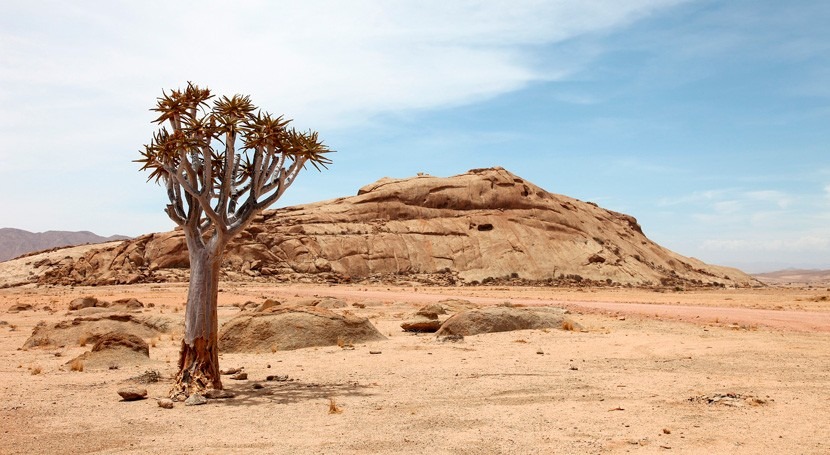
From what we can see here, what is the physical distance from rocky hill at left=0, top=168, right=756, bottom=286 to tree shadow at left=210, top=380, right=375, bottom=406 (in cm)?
4851

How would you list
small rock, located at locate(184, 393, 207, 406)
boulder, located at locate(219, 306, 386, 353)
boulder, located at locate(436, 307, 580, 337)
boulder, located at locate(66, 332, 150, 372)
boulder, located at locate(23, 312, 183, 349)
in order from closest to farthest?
small rock, located at locate(184, 393, 207, 406) < boulder, located at locate(66, 332, 150, 372) < boulder, located at locate(219, 306, 386, 353) < boulder, located at locate(23, 312, 183, 349) < boulder, located at locate(436, 307, 580, 337)

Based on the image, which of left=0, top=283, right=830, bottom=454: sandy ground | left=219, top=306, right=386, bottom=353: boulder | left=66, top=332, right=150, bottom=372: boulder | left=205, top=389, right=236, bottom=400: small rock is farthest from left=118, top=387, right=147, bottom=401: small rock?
left=219, top=306, right=386, bottom=353: boulder

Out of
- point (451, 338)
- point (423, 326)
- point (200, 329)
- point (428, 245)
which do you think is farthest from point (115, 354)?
point (428, 245)

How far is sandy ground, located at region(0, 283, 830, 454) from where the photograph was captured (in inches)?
313

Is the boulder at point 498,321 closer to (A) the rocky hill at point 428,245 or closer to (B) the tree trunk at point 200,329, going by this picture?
(B) the tree trunk at point 200,329

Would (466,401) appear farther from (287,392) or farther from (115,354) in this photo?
(115,354)

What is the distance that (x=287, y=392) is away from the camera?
452 inches

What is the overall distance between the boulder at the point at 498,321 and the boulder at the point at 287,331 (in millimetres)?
2879

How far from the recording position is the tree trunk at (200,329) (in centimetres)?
1094

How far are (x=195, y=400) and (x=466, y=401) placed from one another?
Result: 4.12 m

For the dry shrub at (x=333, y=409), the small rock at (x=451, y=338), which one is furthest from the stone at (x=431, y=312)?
the dry shrub at (x=333, y=409)

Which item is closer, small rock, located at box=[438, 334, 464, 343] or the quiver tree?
the quiver tree

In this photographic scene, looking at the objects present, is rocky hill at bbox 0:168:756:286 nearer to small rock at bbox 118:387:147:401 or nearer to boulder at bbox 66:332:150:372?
boulder at bbox 66:332:150:372

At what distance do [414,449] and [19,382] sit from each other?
8.71m
